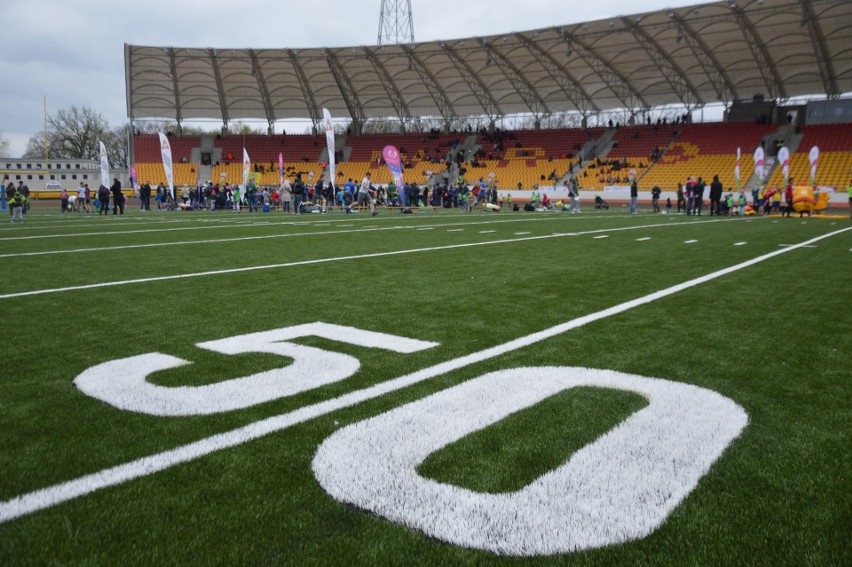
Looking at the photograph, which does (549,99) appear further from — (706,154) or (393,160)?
(393,160)

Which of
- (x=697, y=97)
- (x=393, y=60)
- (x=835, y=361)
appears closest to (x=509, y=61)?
(x=393, y=60)

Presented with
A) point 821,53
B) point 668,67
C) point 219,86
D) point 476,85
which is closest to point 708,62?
point 668,67

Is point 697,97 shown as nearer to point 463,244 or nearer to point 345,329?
point 463,244

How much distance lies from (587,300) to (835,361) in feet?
7.33

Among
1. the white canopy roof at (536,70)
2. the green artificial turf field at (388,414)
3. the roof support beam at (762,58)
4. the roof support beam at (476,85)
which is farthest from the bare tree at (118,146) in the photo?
the green artificial turf field at (388,414)

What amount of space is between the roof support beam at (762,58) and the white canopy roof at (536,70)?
0.11 metres

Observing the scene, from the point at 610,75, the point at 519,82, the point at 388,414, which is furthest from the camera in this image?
the point at 519,82

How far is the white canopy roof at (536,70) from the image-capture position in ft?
121

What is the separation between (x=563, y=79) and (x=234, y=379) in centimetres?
Answer: 4972

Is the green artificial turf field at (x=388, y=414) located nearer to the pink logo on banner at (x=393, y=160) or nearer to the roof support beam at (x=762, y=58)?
the pink logo on banner at (x=393, y=160)

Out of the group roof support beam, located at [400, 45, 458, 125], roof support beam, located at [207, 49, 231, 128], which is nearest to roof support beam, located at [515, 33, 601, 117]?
roof support beam, located at [400, 45, 458, 125]

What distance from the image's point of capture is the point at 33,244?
11180mm

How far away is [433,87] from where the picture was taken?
52.4 m

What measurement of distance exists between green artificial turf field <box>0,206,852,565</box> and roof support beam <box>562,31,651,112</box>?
38488 mm
